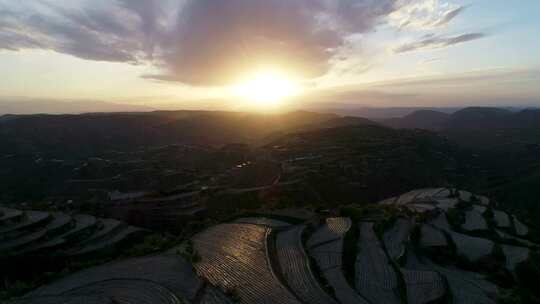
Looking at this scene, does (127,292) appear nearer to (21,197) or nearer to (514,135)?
(21,197)

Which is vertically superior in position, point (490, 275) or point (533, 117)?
point (490, 275)

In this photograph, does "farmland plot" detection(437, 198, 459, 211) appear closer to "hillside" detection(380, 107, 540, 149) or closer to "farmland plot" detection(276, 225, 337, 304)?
"farmland plot" detection(276, 225, 337, 304)

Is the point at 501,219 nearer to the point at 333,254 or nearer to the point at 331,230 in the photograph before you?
the point at 331,230

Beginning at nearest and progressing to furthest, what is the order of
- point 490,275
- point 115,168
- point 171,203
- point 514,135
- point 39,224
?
point 490,275
point 39,224
point 171,203
point 115,168
point 514,135

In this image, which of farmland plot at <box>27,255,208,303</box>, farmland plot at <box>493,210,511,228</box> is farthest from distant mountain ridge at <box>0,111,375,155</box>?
Answer: farmland plot at <box>493,210,511,228</box>

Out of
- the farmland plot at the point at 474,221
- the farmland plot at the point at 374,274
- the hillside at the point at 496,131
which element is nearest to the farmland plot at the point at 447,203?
the farmland plot at the point at 474,221

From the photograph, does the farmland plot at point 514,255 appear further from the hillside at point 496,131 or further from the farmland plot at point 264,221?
the hillside at point 496,131

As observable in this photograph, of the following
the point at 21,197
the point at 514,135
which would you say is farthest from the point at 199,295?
the point at 514,135

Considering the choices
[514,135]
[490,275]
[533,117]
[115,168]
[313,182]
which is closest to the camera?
[490,275]
